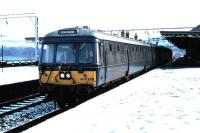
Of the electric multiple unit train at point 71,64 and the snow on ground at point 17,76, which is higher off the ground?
the electric multiple unit train at point 71,64

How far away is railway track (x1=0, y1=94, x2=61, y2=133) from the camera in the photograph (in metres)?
11.0

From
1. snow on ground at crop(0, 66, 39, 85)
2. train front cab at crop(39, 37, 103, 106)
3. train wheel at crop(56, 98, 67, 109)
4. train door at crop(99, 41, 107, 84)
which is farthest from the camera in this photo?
snow on ground at crop(0, 66, 39, 85)

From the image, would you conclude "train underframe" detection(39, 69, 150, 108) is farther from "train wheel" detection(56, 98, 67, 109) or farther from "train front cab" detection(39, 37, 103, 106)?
"train wheel" detection(56, 98, 67, 109)

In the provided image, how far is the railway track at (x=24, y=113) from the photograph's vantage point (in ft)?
36.1

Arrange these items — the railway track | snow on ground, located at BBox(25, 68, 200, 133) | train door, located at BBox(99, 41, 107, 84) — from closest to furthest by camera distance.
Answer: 1. snow on ground, located at BBox(25, 68, 200, 133)
2. the railway track
3. train door, located at BBox(99, 41, 107, 84)

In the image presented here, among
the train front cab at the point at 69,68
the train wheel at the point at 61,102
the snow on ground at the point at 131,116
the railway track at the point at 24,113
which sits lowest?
the railway track at the point at 24,113

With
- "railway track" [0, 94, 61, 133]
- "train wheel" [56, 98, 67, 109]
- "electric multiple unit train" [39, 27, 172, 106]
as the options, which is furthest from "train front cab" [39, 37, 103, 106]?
"railway track" [0, 94, 61, 133]

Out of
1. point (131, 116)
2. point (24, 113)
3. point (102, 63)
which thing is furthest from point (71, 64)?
point (131, 116)

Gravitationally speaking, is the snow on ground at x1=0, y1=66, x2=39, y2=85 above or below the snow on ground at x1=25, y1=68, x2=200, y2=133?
below

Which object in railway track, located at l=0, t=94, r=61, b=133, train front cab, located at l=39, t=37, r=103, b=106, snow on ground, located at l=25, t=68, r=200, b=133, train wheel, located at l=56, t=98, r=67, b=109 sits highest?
train front cab, located at l=39, t=37, r=103, b=106

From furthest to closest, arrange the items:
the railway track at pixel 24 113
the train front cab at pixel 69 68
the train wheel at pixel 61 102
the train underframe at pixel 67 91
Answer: the train wheel at pixel 61 102
the train front cab at pixel 69 68
the train underframe at pixel 67 91
the railway track at pixel 24 113

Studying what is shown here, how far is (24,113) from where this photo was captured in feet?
43.1

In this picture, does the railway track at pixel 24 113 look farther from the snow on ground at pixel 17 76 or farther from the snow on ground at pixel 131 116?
the snow on ground at pixel 17 76

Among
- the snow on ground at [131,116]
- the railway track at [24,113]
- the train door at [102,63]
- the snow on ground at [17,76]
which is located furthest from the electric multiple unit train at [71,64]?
the snow on ground at [17,76]
